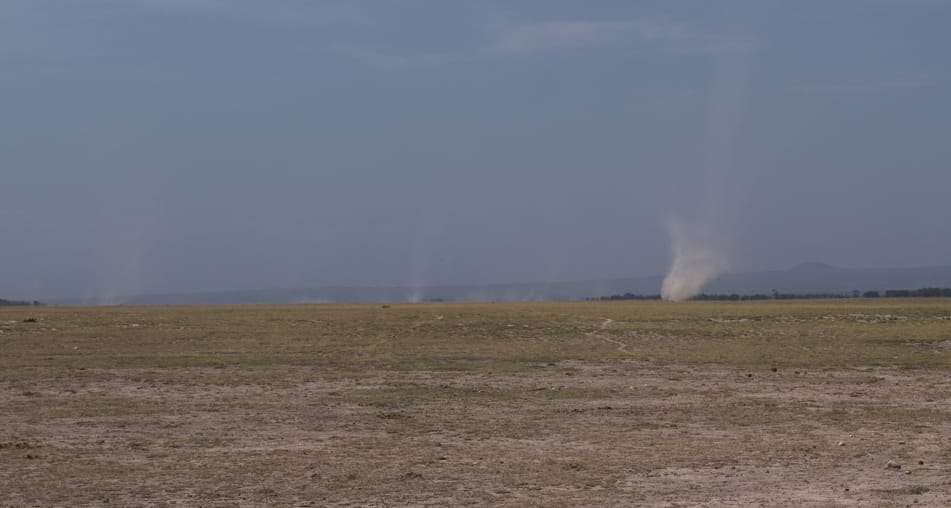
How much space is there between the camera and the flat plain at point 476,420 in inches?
503

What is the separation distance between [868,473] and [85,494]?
366 inches

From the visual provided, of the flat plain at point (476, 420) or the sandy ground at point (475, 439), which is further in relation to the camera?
the flat plain at point (476, 420)

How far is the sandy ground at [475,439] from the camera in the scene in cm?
1255

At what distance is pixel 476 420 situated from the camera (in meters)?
18.9

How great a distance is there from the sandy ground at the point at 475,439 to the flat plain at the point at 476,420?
6cm

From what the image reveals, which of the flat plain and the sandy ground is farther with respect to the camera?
the flat plain

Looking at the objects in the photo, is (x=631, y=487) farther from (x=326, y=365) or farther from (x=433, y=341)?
A: (x=433, y=341)

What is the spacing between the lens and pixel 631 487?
12758 millimetres

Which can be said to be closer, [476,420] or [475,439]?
[475,439]

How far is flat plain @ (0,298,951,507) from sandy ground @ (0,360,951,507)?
6 centimetres

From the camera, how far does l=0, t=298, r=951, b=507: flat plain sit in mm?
12773

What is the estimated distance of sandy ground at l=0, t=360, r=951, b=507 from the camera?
12.5m

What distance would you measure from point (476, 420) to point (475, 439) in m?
2.11

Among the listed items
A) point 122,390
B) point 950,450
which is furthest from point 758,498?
point 122,390
